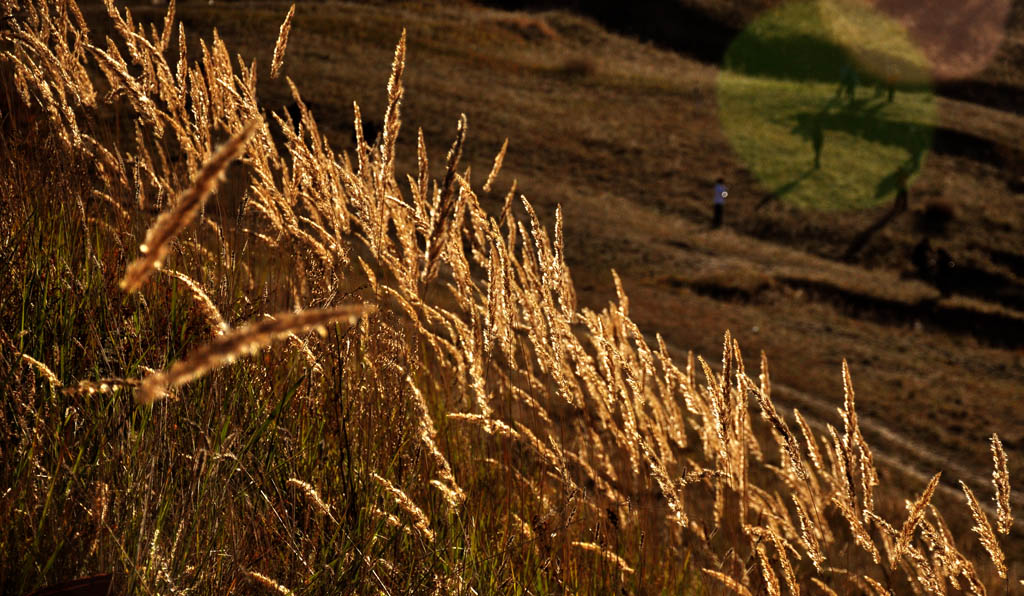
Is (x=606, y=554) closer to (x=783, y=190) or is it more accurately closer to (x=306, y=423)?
(x=306, y=423)

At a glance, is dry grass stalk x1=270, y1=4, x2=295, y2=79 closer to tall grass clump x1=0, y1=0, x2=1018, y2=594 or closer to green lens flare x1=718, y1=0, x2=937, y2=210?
tall grass clump x1=0, y1=0, x2=1018, y2=594

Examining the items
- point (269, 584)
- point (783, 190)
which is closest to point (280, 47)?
point (269, 584)

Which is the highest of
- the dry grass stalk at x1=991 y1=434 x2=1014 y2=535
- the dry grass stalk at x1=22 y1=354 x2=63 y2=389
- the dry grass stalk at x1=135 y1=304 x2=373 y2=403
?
the dry grass stalk at x1=135 y1=304 x2=373 y2=403

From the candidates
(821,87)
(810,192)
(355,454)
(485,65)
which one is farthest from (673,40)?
(355,454)

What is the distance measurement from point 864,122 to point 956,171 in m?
4.65

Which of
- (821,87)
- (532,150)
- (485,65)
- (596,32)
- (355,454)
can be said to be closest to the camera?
(355,454)

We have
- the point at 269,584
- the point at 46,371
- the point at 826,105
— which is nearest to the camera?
the point at 46,371

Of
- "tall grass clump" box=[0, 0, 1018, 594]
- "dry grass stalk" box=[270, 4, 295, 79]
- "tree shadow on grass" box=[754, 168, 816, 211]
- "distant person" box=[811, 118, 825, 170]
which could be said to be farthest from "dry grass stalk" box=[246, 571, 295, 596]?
"distant person" box=[811, 118, 825, 170]

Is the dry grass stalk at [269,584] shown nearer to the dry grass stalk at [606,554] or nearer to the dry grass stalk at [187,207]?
the dry grass stalk at [606,554]

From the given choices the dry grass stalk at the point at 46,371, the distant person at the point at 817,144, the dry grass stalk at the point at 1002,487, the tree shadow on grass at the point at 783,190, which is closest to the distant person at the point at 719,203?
the tree shadow on grass at the point at 783,190

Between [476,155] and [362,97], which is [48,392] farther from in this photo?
[362,97]

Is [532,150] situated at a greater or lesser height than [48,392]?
lesser

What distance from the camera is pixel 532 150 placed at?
26.7m

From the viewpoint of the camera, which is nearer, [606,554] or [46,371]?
[46,371]
